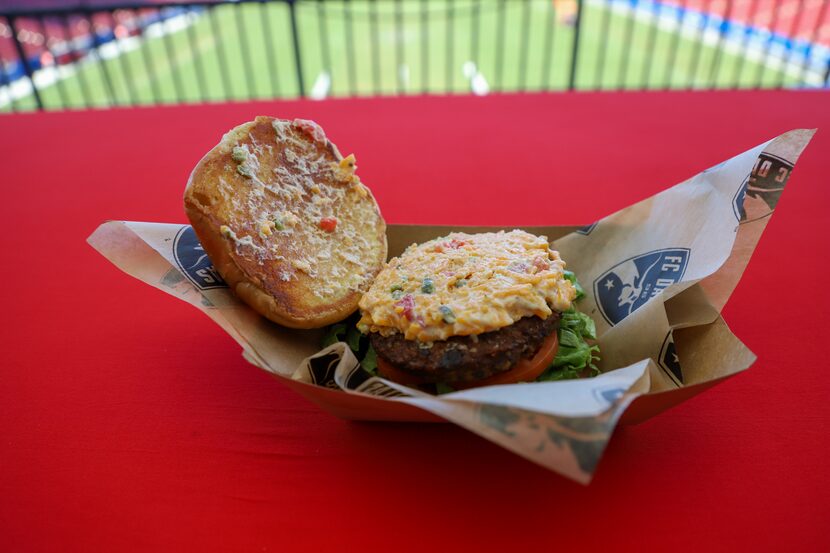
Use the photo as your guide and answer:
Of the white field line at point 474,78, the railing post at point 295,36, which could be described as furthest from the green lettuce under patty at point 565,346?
the white field line at point 474,78

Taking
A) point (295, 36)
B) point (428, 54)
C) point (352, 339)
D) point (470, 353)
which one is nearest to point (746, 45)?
point (295, 36)

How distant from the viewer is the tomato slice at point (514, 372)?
1551 mm

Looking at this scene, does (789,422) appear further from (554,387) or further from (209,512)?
(209,512)

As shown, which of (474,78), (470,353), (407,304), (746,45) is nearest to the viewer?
(470,353)

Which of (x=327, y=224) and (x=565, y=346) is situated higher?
(x=327, y=224)

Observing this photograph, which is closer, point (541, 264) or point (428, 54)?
point (541, 264)

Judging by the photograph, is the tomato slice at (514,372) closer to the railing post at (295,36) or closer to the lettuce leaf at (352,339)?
the lettuce leaf at (352,339)

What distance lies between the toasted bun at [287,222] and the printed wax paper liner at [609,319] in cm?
14

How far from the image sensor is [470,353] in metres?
1.49

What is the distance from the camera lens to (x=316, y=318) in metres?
1.74

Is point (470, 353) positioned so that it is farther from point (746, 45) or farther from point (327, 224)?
point (746, 45)

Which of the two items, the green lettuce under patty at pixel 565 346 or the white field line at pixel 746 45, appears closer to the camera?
the green lettuce under patty at pixel 565 346

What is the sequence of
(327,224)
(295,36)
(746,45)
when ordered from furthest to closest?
(746,45), (295,36), (327,224)

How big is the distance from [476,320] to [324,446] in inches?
21.5
